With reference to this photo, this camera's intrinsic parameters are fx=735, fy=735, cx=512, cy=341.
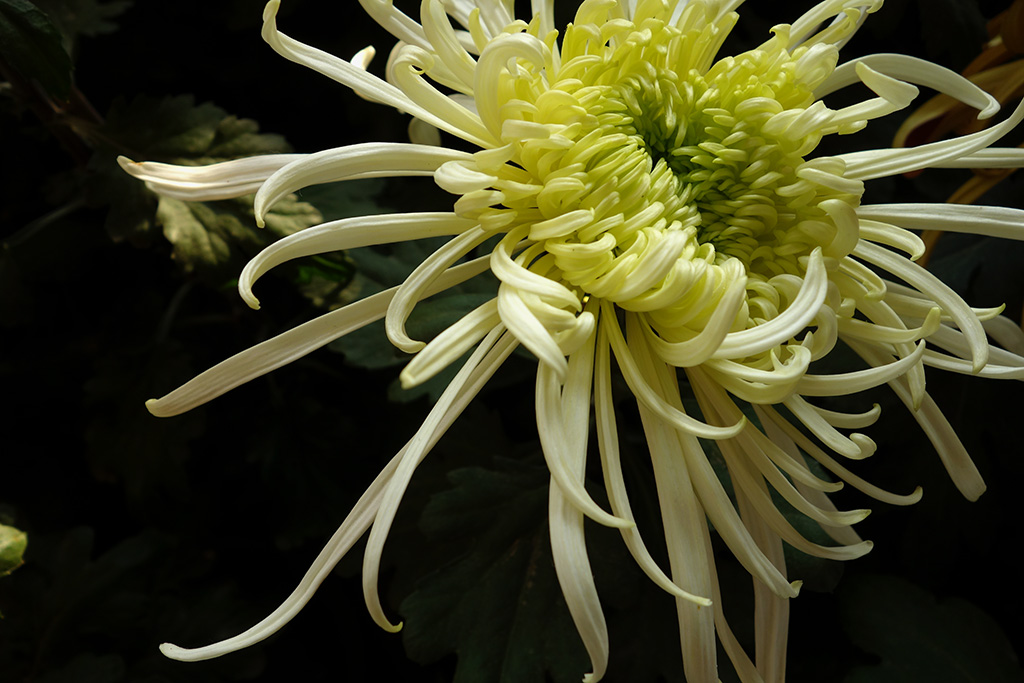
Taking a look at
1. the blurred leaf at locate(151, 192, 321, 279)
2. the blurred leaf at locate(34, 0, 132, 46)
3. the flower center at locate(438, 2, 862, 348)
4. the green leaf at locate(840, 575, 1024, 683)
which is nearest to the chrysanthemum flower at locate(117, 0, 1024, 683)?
the flower center at locate(438, 2, 862, 348)

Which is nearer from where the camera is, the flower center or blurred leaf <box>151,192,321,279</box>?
the flower center

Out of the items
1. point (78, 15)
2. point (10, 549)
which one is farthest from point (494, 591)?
point (78, 15)

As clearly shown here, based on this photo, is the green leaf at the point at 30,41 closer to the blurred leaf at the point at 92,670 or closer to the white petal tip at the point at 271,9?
the white petal tip at the point at 271,9

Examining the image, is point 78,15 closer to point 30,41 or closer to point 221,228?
point 30,41

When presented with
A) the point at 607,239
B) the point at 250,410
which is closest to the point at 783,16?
the point at 607,239

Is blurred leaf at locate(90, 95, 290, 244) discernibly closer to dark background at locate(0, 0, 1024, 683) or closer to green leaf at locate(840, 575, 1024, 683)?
dark background at locate(0, 0, 1024, 683)

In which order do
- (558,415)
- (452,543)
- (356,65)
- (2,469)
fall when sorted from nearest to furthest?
(558,415) < (356,65) < (452,543) < (2,469)

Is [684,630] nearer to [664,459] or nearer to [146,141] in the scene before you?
[664,459]
